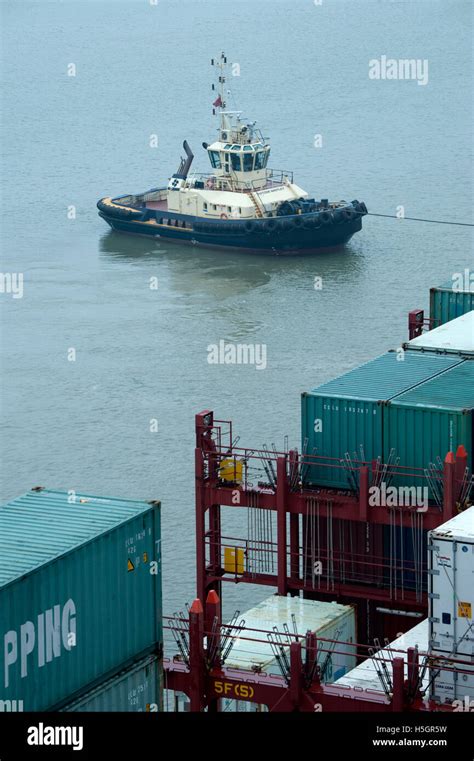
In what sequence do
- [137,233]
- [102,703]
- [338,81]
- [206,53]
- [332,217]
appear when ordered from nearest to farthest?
1. [102,703]
2. [332,217]
3. [137,233]
4. [338,81]
5. [206,53]

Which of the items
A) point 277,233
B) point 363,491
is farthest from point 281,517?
point 277,233

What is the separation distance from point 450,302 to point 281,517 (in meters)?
10.9

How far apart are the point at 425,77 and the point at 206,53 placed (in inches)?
1247

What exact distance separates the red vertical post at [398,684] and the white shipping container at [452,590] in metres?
0.83

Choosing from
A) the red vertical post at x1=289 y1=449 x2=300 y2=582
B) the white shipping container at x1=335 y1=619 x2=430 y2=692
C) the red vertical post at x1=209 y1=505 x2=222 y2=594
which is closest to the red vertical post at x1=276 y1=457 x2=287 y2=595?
the red vertical post at x1=289 y1=449 x2=300 y2=582

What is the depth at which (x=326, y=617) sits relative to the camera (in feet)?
108

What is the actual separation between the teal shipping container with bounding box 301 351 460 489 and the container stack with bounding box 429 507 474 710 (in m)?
6.39

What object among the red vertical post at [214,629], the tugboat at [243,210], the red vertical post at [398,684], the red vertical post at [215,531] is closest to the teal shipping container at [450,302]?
the red vertical post at [215,531]

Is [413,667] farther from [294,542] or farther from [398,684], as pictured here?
[294,542]

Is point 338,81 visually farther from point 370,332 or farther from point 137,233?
point 370,332

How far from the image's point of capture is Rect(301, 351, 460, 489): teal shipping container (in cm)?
3406

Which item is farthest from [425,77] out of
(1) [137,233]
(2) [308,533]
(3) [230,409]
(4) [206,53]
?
(2) [308,533]

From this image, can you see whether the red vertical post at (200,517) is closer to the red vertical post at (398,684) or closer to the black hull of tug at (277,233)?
the red vertical post at (398,684)

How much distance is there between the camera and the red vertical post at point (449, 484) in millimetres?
32156
